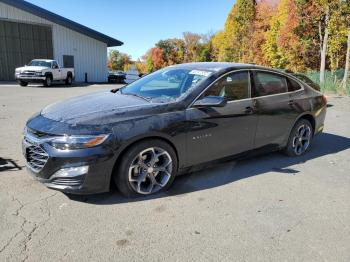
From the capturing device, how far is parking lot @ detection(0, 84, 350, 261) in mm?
2875

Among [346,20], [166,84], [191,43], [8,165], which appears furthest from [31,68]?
[191,43]

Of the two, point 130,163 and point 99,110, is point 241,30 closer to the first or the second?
point 99,110

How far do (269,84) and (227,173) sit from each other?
1553mm

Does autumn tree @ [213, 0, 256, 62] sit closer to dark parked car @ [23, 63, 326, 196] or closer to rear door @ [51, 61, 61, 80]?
rear door @ [51, 61, 61, 80]

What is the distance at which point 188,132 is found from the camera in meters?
4.07

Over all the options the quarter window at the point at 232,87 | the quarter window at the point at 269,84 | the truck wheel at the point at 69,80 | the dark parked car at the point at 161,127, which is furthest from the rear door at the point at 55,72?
the quarter window at the point at 232,87

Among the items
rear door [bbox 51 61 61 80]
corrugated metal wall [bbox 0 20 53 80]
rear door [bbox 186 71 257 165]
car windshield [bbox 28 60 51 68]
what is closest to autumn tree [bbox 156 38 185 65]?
corrugated metal wall [bbox 0 20 53 80]

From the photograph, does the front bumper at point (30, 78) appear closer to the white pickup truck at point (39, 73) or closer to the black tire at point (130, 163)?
the white pickup truck at point (39, 73)

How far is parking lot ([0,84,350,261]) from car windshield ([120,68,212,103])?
1189 mm

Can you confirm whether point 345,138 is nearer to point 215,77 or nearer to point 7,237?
point 215,77

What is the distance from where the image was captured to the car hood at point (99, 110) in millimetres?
3617

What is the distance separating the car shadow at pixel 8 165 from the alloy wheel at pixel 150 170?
6.31ft

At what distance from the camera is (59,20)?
2622 centimetres

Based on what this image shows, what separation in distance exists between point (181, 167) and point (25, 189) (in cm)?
191
